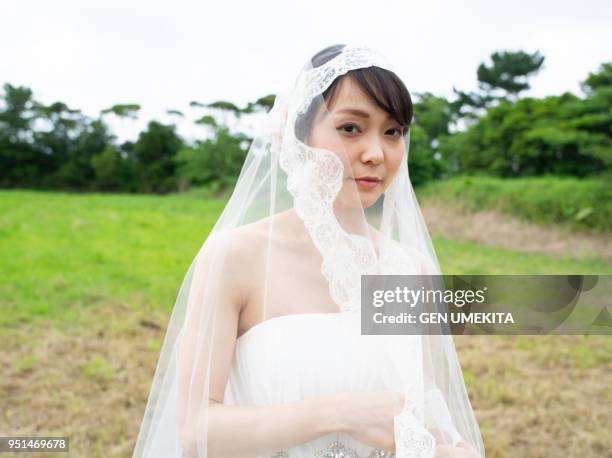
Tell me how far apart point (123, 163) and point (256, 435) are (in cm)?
2656

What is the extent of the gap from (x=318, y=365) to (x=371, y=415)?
0.69 feet

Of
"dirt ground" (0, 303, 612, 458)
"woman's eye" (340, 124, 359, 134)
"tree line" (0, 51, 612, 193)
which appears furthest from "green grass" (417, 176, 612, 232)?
"woman's eye" (340, 124, 359, 134)

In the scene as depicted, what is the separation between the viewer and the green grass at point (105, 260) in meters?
5.93

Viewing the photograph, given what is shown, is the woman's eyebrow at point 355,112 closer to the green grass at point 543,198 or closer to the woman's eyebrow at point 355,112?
the woman's eyebrow at point 355,112

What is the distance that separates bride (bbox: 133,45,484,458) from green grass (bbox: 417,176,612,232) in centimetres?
1018

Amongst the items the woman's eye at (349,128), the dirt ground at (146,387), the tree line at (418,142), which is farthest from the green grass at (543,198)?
the woman's eye at (349,128)

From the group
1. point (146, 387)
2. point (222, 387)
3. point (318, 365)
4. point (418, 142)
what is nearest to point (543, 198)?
point (418, 142)

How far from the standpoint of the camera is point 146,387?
389cm

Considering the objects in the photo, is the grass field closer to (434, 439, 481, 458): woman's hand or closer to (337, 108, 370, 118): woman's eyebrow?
(434, 439, 481, 458): woman's hand

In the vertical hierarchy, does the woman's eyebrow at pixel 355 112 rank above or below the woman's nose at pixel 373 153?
above

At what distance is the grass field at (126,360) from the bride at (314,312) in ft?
6.88

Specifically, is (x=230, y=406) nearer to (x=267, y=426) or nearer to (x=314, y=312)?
(x=267, y=426)

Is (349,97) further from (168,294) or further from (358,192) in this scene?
(168,294)

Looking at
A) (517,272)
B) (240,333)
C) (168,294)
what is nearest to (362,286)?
(240,333)
